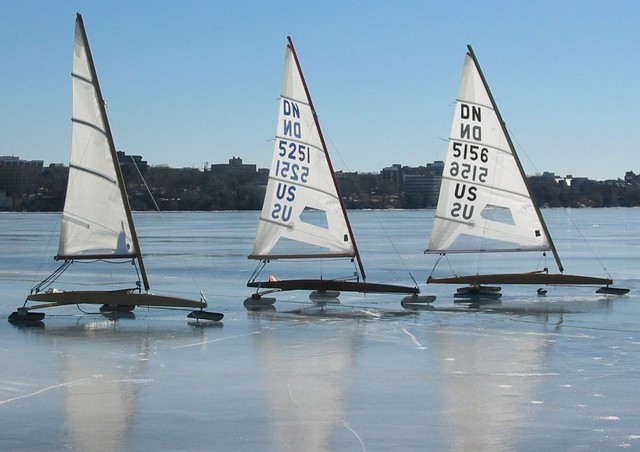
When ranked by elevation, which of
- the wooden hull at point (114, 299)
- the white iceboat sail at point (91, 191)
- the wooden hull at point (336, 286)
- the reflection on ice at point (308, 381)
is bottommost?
the reflection on ice at point (308, 381)

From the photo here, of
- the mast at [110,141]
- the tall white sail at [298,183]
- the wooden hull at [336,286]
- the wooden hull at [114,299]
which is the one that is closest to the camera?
the wooden hull at [114,299]

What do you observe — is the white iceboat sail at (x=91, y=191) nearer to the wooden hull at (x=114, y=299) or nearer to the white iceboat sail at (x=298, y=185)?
the wooden hull at (x=114, y=299)

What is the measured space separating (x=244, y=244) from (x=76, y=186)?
33.3 metres

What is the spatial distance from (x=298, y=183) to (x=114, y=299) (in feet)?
18.1

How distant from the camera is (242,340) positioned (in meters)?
17.5

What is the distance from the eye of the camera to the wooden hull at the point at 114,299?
1933 centimetres

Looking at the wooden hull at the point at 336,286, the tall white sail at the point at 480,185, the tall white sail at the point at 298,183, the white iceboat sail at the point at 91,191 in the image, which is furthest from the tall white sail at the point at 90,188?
the tall white sail at the point at 480,185

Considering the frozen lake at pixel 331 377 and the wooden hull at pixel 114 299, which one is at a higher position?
the wooden hull at pixel 114 299

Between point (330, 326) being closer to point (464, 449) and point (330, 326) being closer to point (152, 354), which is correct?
point (152, 354)

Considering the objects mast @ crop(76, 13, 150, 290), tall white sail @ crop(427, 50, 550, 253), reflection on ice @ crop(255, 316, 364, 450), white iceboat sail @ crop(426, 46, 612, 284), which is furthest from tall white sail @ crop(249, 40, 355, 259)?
reflection on ice @ crop(255, 316, 364, 450)

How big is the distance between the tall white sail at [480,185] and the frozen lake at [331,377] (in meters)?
1.50

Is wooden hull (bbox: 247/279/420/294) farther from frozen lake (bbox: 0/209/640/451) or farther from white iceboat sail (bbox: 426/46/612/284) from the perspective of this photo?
white iceboat sail (bbox: 426/46/612/284)

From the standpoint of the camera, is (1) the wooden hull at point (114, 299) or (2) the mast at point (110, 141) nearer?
(1) the wooden hull at point (114, 299)

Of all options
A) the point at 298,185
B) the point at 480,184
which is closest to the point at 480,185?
the point at 480,184
